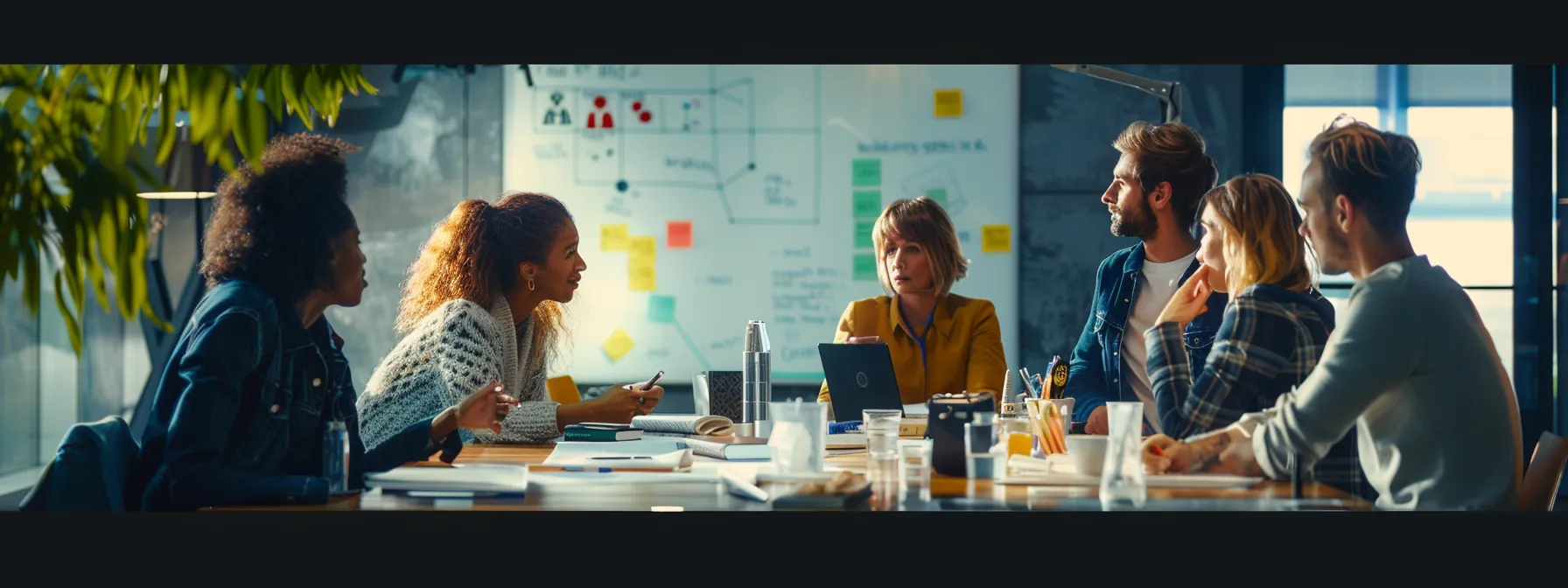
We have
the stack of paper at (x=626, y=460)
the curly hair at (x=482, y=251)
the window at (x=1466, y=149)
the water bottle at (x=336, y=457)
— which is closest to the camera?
the water bottle at (x=336, y=457)

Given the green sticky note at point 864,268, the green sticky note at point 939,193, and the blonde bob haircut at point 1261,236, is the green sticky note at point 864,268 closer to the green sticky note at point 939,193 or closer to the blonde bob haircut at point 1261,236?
the green sticky note at point 939,193

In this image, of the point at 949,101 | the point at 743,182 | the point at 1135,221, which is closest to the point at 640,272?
the point at 743,182

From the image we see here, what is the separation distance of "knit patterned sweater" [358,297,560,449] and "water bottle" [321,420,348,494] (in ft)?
2.15

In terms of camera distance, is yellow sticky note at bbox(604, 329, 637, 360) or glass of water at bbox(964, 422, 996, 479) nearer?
glass of water at bbox(964, 422, 996, 479)

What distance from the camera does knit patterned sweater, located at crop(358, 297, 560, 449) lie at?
2.46m

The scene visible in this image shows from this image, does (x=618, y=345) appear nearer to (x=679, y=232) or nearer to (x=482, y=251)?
(x=679, y=232)

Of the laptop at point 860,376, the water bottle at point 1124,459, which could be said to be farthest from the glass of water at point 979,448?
the laptop at point 860,376

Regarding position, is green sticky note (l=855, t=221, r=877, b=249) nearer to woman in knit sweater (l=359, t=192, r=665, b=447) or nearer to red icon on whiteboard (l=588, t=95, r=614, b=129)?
red icon on whiteboard (l=588, t=95, r=614, b=129)

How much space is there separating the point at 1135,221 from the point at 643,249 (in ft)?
7.83

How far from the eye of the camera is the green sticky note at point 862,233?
4.79 m

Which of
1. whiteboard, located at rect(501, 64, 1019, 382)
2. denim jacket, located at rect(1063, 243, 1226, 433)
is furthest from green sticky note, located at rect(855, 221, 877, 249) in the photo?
denim jacket, located at rect(1063, 243, 1226, 433)

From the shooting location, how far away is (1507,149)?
446 centimetres
